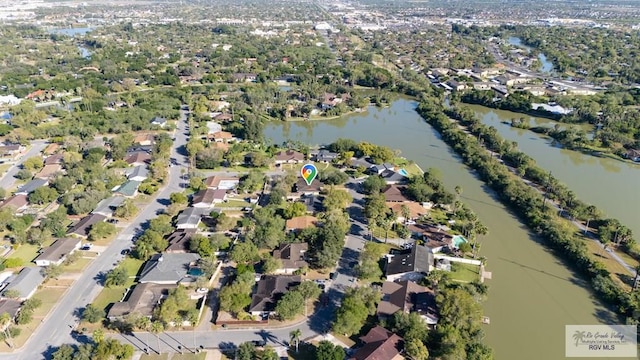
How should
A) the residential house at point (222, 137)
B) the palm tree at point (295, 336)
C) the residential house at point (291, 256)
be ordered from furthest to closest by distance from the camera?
the residential house at point (222, 137)
the residential house at point (291, 256)
the palm tree at point (295, 336)

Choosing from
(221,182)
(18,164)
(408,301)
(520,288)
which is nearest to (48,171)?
(18,164)

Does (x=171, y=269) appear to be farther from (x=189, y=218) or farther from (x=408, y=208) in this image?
(x=408, y=208)

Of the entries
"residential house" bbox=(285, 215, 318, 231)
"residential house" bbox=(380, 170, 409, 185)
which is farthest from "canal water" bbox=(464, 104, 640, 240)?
"residential house" bbox=(285, 215, 318, 231)

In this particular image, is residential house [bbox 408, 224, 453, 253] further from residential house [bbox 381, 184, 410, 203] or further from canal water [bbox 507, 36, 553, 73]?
canal water [bbox 507, 36, 553, 73]

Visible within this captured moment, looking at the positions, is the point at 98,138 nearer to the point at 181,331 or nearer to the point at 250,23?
the point at 181,331

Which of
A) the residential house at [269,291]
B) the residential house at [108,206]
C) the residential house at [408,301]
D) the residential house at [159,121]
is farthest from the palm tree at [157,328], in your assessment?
the residential house at [159,121]

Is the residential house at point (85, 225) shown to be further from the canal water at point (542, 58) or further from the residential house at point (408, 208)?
the canal water at point (542, 58)

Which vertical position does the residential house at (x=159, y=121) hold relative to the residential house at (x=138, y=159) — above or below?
above
